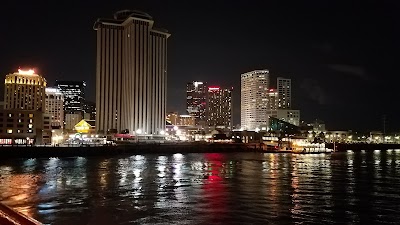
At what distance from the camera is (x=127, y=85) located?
194375 mm

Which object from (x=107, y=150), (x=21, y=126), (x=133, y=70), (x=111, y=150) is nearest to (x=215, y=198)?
(x=107, y=150)

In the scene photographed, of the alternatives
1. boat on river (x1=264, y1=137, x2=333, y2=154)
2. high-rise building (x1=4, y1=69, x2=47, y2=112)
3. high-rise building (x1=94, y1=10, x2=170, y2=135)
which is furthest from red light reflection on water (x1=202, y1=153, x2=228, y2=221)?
high-rise building (x1=4, y1=69, x2=47, y2=112)

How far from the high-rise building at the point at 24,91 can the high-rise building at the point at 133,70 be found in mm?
26730

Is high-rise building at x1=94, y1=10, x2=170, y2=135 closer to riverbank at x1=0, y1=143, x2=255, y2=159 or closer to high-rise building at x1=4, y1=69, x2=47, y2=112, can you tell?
high-rise building at x1=4, y1=69, x2=47, y2=112

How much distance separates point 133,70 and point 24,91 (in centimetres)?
5004

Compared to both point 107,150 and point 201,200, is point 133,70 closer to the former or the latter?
point 107,150

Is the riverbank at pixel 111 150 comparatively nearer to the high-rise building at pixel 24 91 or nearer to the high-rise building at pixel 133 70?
the high-rise building at pixel 133 70

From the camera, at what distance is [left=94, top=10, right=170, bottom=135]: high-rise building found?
18850cm

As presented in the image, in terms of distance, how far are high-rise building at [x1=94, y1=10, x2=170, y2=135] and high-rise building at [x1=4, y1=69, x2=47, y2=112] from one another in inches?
1052

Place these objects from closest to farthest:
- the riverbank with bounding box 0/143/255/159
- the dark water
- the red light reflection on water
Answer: the dark water < the red light reflection on water < the riverbank with bounding box 0/143/255/159

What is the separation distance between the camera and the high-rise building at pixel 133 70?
18850cm

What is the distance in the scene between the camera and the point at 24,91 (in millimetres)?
186875

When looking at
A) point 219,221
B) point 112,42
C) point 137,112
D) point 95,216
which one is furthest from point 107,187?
point 112,42

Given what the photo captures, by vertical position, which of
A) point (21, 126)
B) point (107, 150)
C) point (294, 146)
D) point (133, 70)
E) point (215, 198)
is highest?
point (133, 70)
